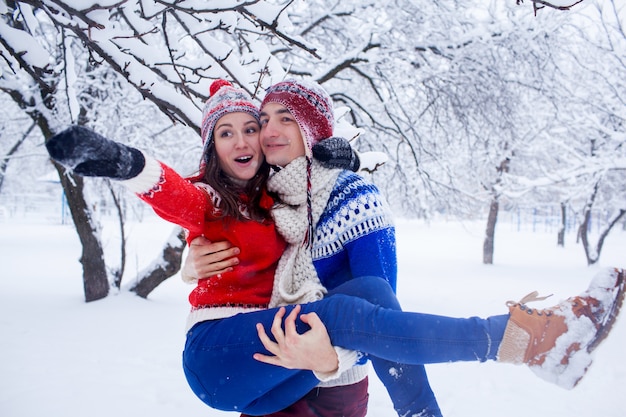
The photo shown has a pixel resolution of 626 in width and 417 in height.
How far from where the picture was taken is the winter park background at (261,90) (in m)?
2.39

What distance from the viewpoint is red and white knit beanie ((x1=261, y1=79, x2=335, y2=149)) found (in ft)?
6.15

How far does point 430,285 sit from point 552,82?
4534 mm

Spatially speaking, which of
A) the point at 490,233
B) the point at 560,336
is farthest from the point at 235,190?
the point at 490,233

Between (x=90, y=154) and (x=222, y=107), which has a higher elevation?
(x=222, y=107)

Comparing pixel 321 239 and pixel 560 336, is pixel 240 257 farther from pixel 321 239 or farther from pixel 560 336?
pixel 560 336

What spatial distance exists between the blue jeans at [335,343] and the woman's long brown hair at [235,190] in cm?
42

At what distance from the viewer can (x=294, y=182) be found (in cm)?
178

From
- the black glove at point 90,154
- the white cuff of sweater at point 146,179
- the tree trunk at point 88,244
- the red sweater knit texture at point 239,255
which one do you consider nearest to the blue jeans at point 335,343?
the red sweater knit texture at point 239,255

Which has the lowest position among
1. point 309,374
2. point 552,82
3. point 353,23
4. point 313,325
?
point 309,374

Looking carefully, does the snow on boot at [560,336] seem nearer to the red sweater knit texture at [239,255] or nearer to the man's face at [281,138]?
the red sweater knit texture at [239,255]

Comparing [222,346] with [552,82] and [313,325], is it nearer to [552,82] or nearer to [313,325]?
[313,325]

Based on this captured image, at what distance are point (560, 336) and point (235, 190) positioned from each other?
4.19 feet

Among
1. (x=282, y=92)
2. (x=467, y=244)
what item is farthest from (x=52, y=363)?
(x=467, y=244)

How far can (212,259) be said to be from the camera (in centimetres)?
161
